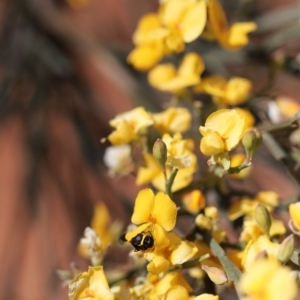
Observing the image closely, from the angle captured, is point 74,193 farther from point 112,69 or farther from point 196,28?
point 196,28

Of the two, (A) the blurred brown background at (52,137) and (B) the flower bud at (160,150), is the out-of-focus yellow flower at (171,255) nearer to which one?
(B) the flower bud at (160,150)

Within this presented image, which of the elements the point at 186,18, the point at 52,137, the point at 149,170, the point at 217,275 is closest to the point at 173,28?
the point at 186,18

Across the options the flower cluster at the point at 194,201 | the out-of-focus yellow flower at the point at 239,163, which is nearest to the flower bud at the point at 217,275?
the flower cluster at the point at 194,201

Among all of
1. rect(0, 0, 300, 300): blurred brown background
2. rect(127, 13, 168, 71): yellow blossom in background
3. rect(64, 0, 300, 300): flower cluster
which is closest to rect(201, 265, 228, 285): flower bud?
rect(64, 0, 300, 300): flower cluster

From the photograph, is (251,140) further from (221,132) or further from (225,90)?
(225,90)

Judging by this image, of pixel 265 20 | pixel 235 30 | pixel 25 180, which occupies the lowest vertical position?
pixel 25 180

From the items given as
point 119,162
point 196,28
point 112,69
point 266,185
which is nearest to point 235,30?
point 196,28

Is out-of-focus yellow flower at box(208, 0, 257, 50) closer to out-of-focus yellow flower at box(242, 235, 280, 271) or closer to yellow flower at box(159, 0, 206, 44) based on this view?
yellow flower at box(159, 0, 206, 44)
